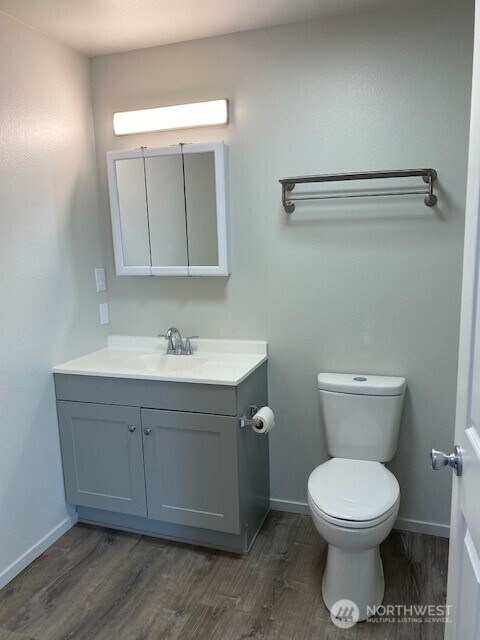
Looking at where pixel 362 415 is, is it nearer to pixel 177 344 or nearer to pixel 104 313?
pixel 177 344

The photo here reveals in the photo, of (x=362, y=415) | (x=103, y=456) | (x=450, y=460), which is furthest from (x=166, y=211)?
(x=450, y=460)

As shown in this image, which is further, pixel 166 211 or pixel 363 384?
pixel 166 211

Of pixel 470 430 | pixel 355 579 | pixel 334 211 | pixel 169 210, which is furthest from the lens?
pixel 169 210

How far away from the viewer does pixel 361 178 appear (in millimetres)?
2043

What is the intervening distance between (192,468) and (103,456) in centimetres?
47

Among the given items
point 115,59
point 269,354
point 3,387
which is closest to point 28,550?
point 3,387

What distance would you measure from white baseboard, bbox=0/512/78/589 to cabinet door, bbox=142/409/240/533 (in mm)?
501

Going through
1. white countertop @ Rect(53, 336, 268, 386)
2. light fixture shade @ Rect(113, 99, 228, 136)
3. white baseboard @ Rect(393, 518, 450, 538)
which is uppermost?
light fixture shade @ Rect(113, 99, 228, 136)

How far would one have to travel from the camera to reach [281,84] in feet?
7.13

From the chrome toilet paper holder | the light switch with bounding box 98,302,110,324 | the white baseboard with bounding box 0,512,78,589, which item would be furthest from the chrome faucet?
the white baseboard with bounding box 0,512,78,589

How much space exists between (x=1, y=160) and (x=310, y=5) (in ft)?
4.74

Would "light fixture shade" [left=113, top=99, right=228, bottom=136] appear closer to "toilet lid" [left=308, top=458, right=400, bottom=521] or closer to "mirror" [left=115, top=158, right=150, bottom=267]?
"mirror" [left=115, top=158, right=150, bottom=267]

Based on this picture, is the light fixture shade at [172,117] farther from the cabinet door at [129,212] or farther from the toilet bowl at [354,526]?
the toilet bowl at [354,526]

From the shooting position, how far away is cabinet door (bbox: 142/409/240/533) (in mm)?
2041
